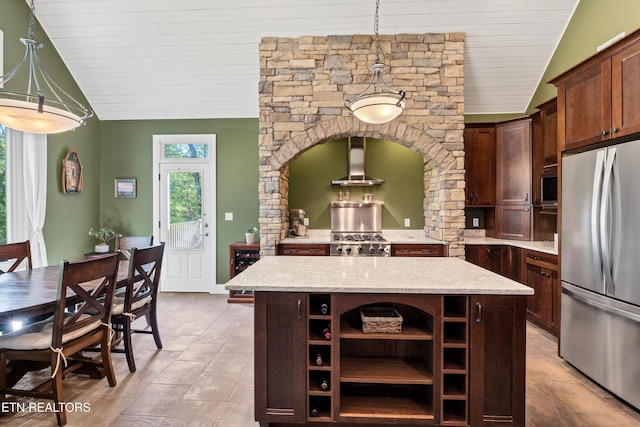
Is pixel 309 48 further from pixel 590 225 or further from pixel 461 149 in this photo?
pixel 590 225

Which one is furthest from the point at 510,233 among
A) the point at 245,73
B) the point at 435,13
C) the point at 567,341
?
the point at 245,73

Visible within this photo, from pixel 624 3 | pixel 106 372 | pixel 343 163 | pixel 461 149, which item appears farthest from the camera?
pixel 343 163

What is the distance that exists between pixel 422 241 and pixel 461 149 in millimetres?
1283

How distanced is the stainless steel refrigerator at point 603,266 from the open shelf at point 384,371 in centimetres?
145

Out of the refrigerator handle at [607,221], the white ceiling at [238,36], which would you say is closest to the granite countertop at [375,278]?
the refrigerator handle at [607,221]

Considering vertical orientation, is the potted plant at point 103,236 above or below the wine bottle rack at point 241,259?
above

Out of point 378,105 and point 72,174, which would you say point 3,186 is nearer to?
point 72,174

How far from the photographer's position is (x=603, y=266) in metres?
2.26

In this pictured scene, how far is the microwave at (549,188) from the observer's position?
3.58m

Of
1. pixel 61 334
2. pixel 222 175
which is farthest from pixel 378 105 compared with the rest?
pixel 222 175

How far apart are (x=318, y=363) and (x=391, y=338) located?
0.45 m

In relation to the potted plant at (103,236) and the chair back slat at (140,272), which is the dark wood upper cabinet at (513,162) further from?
the potted plant at (103,236)

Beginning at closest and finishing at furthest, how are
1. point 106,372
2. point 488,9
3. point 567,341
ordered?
point 106,372 → point 567,341 → point 488,9

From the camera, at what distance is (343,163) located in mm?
4969
